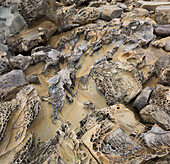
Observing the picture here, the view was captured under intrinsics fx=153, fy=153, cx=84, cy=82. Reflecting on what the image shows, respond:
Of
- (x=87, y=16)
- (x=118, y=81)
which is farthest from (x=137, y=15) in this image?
(x=118, y=81)

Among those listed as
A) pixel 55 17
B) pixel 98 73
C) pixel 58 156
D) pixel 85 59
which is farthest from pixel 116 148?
pixel 55 17

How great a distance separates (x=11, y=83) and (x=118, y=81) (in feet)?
5.23

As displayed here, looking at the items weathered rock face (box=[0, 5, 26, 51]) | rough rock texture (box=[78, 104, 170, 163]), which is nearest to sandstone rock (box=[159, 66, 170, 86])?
rough rock texture (box=[78, 104, 170, 163])

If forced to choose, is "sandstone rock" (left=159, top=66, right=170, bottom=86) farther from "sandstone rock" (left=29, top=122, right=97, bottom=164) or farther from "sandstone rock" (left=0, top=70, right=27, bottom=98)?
"sandstone rock" (left=0, top=70, right=27, bottom=98)

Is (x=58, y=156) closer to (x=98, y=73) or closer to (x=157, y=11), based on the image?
(x=98, y=73)

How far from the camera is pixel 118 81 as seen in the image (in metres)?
2.35

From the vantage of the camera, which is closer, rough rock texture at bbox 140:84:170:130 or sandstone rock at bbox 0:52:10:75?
rough rock texture at bbox 140:84:170:130

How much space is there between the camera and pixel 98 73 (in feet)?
8.02

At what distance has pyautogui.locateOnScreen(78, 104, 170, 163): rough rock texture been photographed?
1.41m

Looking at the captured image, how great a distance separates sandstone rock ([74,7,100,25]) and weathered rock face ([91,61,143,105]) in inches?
88.1

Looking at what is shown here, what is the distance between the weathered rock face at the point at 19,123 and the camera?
1646 mm

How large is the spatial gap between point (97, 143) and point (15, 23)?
331cm

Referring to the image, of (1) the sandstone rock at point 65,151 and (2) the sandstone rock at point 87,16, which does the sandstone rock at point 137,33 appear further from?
(1) the sandstone rock at point 65,151

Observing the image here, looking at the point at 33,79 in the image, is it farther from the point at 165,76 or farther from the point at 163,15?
the point at 163,15
